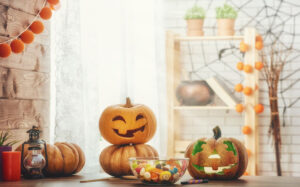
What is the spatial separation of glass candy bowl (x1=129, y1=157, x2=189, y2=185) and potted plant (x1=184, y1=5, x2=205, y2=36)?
245 centimetres

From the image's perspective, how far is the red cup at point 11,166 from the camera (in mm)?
1715

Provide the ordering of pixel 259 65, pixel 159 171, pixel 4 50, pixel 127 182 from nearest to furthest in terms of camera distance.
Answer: pixel 159 171, pixel 127 182, pixel 4 50, pixel 259 65

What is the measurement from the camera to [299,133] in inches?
159

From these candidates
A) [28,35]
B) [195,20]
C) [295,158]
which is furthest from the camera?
[295,158]

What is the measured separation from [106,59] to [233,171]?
1.28 m

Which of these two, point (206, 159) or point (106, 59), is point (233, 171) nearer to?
point (206, 159)

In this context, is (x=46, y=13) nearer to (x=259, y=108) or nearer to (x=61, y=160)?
(x=61, y=160)

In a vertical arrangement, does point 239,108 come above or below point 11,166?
above

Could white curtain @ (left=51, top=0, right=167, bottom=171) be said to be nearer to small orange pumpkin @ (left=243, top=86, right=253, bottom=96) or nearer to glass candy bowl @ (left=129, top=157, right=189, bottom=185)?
small orange pumpkin @ (left=243, top=86, right=253, bottom=96)

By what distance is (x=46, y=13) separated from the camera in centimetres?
215

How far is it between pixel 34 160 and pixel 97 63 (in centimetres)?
91

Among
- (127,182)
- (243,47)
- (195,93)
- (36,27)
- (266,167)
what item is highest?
(243,47)

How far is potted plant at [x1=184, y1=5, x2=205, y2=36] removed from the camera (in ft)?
12.9

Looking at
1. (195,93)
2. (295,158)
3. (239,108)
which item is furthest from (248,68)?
(295,158)
